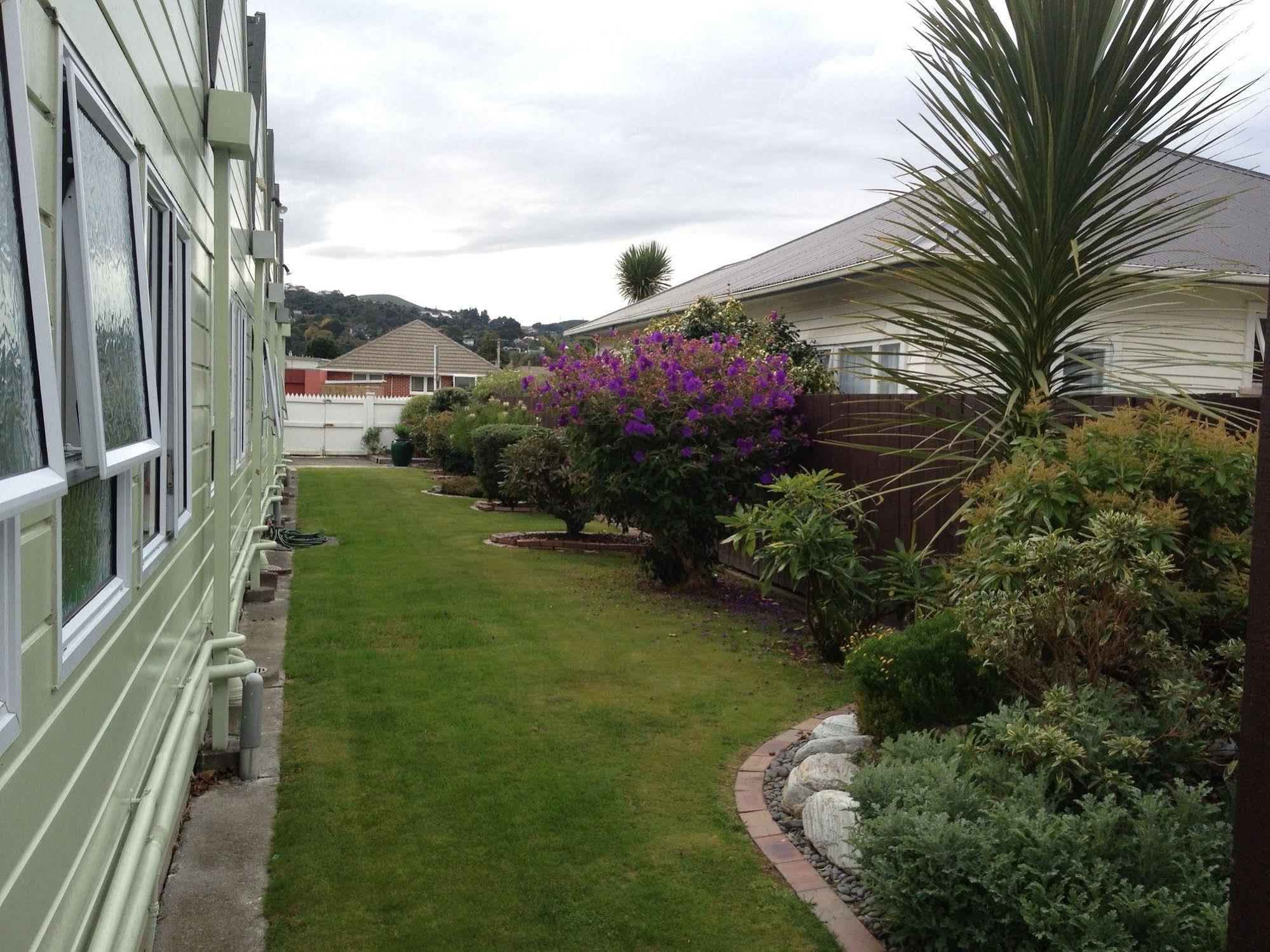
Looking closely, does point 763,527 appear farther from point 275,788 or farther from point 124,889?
point 124,889

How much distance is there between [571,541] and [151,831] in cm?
1045

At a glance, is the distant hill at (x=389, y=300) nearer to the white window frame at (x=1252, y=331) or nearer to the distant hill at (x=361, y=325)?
the distant hill at (x=361, y=325)

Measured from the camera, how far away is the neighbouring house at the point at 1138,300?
5.84 metres

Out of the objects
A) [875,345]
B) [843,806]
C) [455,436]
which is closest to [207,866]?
[843,806]

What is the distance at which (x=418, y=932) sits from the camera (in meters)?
3.61

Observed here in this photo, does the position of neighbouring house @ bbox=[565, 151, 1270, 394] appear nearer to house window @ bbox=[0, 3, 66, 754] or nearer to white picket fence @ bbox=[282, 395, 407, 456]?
house window @ bbox=[0, 3, 66, 754]

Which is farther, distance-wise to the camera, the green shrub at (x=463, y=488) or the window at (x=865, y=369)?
the green shrub at (x=463, y=488)

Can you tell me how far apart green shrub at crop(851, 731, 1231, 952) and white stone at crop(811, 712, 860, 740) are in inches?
67.7

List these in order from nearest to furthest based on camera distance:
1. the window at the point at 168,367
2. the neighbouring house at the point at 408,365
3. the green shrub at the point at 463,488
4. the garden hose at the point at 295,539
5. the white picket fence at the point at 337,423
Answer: the window at the point at 168,367 < the garden hose at the point at 295,539 < the green shrub at the point at 463,488 < the white picket fence at the point at 337,423 < the neighbouring house at the point at 408,365

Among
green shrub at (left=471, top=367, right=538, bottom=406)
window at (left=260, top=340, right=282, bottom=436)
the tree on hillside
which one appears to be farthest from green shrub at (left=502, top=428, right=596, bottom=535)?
the tree on hillside

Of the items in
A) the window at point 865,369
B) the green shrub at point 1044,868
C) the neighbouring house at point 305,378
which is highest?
the neighbouring house at point 305,378

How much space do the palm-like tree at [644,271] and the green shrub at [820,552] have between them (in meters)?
24.8

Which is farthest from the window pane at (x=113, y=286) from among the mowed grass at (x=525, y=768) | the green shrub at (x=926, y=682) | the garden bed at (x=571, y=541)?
the garden bed at (x=571, y=541)

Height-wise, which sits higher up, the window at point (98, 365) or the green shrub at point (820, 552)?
the window at point (98, 365)
